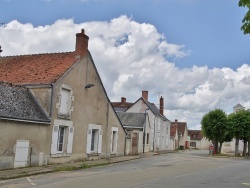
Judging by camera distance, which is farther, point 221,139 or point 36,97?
point 221,139

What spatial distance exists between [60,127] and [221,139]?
95.2ft

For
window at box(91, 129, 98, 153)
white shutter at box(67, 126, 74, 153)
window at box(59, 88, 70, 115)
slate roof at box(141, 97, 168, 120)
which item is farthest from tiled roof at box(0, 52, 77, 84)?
slate roof at box(141, 97, 168, 120)

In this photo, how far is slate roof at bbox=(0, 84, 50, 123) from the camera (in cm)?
1755

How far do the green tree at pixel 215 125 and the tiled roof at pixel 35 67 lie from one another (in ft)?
84.9

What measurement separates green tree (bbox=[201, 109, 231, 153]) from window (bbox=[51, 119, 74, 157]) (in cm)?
2643

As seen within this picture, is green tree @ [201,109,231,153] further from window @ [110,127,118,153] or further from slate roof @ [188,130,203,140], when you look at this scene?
slate roof @ [188,130,203,140]

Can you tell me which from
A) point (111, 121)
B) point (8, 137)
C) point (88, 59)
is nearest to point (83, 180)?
point (8, 137)

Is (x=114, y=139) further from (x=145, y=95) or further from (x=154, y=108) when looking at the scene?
(x=154, y=108)

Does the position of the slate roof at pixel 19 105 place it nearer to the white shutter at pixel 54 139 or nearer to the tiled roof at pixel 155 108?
the white shutter at pixel 54 139

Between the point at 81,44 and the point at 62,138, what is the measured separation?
6.41 metres

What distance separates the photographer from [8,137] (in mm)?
17172

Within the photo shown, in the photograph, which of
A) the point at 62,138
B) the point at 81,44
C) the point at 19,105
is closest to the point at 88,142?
the point at 62,138

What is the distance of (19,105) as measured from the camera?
61.7 feet

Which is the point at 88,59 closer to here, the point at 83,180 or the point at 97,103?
the point at 97,103
